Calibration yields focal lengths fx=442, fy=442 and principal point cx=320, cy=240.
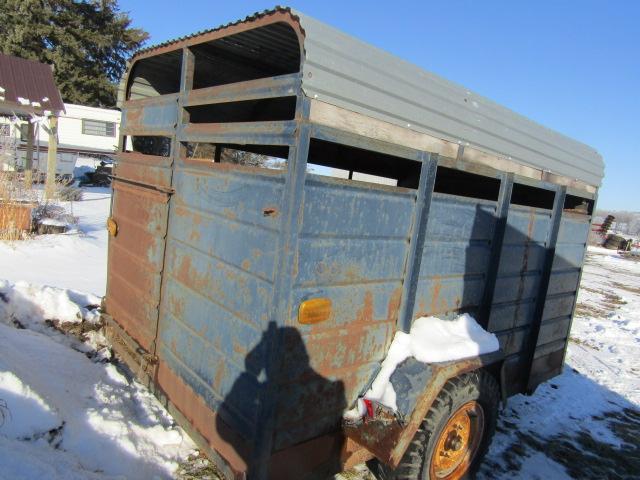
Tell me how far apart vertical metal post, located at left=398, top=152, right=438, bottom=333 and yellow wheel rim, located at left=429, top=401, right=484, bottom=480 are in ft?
2.95

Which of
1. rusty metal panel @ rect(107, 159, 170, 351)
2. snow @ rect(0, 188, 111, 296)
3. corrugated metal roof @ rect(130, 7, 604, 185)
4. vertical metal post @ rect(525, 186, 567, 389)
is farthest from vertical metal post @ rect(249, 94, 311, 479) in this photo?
snow @ rect(0, 188, 111, 296)

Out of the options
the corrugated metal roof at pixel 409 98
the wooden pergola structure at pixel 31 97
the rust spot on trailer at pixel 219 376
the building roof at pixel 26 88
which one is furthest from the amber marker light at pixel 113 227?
the building roof at pixel 26 88

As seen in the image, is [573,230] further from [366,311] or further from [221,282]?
[221,282]

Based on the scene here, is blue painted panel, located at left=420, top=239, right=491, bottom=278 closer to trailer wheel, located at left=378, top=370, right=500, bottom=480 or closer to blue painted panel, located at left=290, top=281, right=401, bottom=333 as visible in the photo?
blue painted panel, located at left=290, top=281, right=401, bottom=333

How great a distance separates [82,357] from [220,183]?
2.28 meters

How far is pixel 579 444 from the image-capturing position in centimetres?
392

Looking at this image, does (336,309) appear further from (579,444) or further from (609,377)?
(609,377)

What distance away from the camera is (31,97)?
1495 cm

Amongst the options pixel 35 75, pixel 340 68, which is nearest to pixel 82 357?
pixel 340 68

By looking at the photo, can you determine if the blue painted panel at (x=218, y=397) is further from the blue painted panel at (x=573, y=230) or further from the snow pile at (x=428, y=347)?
the blue painted panel at (x=573, y=230)

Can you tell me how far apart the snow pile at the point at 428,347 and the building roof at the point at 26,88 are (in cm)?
1423

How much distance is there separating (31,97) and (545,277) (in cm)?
1692

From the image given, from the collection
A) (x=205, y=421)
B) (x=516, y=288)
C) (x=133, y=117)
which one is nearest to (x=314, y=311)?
(x=205, y=421)

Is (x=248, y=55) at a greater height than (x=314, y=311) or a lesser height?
greater
